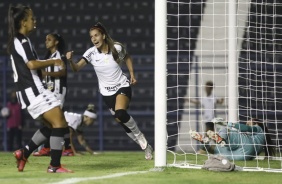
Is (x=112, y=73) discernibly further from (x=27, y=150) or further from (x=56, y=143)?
(x=56, y=143)

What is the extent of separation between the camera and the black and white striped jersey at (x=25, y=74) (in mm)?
7551

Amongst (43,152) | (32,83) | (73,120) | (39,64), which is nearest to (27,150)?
(32,83)

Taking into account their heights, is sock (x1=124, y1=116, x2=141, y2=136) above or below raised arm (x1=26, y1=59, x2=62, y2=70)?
below

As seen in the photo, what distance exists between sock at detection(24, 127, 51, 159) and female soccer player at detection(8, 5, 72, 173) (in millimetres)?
400

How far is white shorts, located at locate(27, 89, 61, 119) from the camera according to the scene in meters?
7.51

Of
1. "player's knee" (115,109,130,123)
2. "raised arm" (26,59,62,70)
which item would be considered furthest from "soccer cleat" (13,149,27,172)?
"player's knee" (115,109,130,123)

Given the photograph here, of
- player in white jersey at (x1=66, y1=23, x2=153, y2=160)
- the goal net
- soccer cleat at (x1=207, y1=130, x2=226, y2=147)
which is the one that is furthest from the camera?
the goal net

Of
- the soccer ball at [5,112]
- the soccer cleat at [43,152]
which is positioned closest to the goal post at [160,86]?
the soccer cleat at [43,152]

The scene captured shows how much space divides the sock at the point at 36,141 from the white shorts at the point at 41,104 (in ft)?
1.69

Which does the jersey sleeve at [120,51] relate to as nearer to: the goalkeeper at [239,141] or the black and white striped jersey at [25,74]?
the goalkeeper at [239,141]

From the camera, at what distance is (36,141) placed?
26.3ft

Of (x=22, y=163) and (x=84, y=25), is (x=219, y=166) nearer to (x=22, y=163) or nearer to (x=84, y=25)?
(x=22, y=163)

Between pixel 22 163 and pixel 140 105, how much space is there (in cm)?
1131

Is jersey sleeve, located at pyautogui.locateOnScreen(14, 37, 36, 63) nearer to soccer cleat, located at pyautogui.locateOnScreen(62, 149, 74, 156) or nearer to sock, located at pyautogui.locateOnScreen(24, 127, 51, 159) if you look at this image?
sock, located at pyautogui.locateOnScreen(24, 127, 51, 159)
